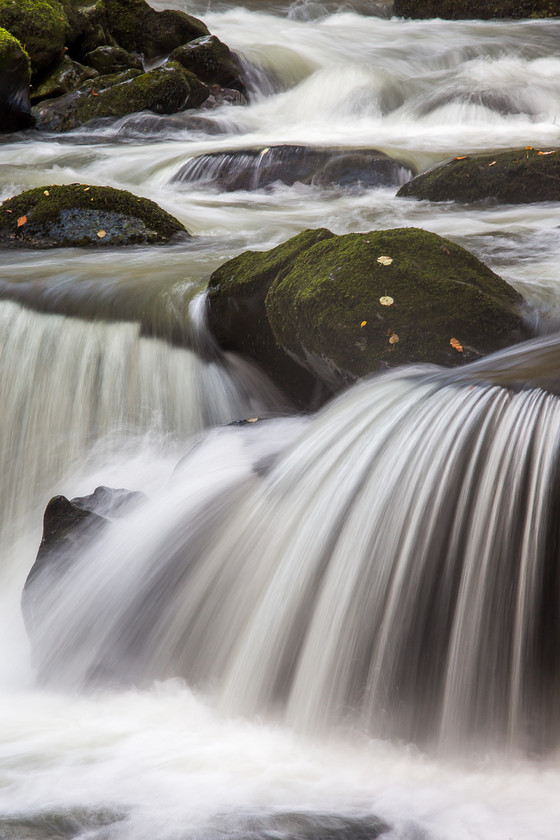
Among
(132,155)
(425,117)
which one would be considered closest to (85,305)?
(132,155)

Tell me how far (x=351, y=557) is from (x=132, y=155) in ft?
28.7

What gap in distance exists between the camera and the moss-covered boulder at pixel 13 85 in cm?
1084

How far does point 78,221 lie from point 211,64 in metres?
8.02

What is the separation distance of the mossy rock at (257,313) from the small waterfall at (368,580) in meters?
1.06

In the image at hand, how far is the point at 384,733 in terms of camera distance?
233 cm

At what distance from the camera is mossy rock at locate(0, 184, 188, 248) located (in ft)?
21.5

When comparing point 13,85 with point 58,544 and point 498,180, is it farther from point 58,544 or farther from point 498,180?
point 58,544

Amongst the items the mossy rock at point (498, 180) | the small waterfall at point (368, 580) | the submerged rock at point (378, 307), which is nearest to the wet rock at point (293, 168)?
the mossy rock at point (498, 180)

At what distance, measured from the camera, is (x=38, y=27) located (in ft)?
40.9

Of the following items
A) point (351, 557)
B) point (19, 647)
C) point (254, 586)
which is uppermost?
point (351, 557)

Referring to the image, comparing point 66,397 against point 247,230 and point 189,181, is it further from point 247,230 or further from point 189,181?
point 189,181

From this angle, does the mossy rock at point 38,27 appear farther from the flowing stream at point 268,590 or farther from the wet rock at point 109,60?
the flowing stream at point 268,590

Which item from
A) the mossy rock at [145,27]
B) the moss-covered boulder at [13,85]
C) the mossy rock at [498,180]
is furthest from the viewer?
the mossy rock at [145,27]

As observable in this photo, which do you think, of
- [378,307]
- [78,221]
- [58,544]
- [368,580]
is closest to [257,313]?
[378,307]
